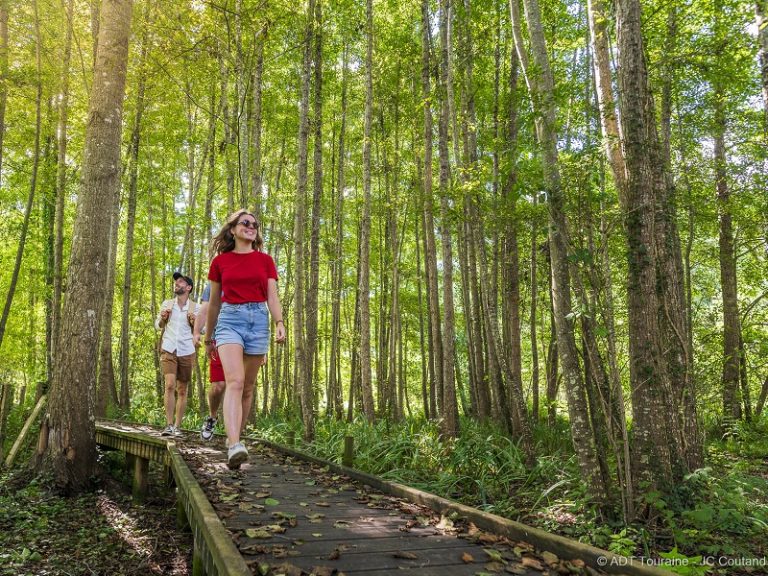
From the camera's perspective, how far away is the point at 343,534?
9.71ft

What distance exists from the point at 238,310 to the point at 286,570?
2236 mm

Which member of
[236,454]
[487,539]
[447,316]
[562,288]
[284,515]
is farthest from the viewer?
[447,316]

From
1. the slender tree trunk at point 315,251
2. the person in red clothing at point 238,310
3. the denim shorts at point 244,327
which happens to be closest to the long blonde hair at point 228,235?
the person in red clothing at point 238,310

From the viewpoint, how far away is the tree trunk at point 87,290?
626cm

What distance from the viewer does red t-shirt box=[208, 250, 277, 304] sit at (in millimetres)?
4062

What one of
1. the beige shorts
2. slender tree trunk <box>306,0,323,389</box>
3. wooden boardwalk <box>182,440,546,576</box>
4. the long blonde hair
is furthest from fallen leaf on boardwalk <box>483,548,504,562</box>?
slender tree trunk <box>306,0,323,389</box>

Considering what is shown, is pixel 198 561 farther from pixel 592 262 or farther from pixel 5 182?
pixel 5 182

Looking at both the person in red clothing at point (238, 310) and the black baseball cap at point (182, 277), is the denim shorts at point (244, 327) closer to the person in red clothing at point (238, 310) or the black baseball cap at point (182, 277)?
the person in red clothing at point (238, 310)

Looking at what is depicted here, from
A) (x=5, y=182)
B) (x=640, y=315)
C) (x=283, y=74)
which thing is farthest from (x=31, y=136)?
(x=640, y=315)

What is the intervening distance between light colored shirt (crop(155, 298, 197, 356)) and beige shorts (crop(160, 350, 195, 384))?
7 cm

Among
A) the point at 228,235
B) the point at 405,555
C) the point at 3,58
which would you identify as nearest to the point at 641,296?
the point at 405,555

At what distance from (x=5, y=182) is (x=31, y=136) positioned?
5167 mm

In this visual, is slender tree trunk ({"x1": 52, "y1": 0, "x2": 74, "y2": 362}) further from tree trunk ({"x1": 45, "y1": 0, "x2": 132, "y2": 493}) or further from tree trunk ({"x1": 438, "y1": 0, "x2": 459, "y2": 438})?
tree trunk ({"x1": 438, "y1": 0, "x2": 459, "y2": 438})

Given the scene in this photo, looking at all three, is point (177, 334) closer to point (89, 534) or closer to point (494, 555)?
point (89, 534)
